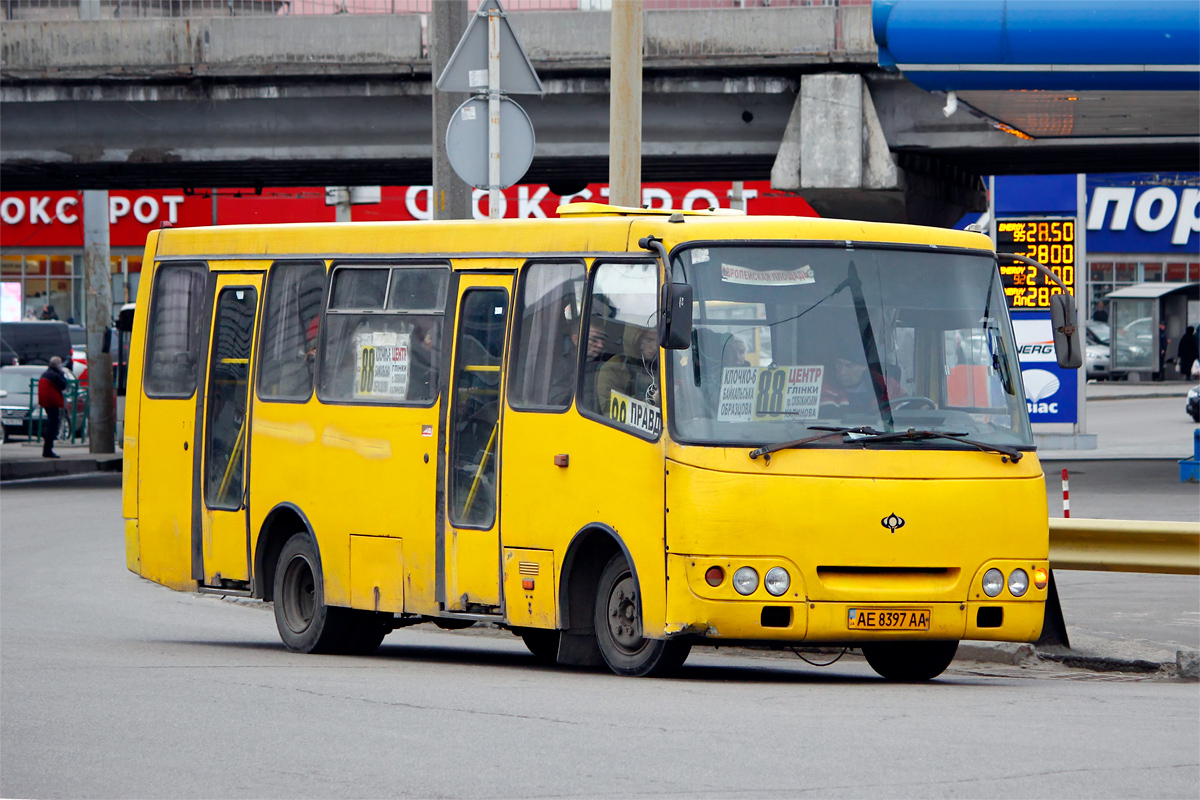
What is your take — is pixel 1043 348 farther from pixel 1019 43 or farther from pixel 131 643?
pixel 131 643

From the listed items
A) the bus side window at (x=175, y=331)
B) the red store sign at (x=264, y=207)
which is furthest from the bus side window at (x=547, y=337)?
the red store sign at (x=264, y=207)

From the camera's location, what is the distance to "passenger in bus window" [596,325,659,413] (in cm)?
938

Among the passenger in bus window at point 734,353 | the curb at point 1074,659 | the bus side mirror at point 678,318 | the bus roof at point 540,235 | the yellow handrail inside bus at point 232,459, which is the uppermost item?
the bus roof at point 540,235

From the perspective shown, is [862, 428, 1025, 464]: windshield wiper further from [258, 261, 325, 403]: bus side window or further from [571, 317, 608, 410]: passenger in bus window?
[258, 261, 325, 403]: bus side window

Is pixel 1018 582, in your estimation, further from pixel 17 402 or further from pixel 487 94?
pixel 17 402

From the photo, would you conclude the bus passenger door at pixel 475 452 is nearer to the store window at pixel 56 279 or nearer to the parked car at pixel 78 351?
the parked car at pixel 78 351

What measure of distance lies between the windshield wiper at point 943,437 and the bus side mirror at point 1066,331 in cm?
79

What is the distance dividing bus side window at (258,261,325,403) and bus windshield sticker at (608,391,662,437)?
2789 millimetres

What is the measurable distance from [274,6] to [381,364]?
1599 centimetres

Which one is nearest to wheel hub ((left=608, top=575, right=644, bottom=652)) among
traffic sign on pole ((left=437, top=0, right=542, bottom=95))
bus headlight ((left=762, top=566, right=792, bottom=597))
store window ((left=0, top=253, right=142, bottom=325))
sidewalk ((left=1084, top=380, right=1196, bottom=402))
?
bus headlight ((left=762, top=566, right=792, bottom=597))

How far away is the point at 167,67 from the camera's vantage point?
84.2ft

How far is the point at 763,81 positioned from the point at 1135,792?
19.3m

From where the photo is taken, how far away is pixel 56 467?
1257 inches

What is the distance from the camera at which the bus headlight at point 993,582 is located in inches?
366
